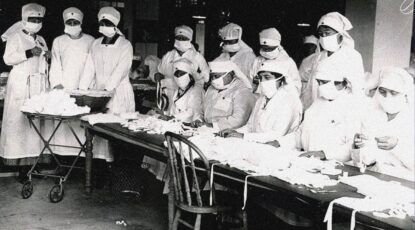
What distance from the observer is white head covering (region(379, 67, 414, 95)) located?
3.83m

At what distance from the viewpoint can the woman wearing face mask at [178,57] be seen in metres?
6.92

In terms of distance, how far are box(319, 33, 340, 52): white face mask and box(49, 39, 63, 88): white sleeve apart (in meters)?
3.50

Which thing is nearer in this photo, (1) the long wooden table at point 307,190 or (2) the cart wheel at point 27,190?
(1) the long wooden table at point 307,190

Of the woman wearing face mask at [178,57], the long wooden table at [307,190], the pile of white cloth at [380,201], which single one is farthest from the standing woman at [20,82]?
the pile of white cloth at [380,201]

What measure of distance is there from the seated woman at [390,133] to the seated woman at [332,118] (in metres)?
0.20

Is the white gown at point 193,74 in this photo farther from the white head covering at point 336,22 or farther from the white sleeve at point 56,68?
the white head covering at point 336,22

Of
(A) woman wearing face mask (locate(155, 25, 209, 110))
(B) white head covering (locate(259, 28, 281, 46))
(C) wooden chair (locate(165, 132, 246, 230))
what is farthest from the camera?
(A) woman wearing face mask (locate(155, 25, 209, 110))

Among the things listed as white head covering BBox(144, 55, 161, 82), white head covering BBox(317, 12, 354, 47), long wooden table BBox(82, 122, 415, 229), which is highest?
white head covering BBox(317, 12, 354, 47)

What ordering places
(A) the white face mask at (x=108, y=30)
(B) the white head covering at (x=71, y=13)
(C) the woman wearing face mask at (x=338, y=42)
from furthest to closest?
1. (B) the white head covering at (x=71, y=13)
2. (A) the white face mask at (x=108, y=30)
3. (C) the woman wearing face mask at (x=338, y=42)

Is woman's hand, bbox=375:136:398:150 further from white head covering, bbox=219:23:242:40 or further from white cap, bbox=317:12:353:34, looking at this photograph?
white head covering, bbox=219:23:242:40

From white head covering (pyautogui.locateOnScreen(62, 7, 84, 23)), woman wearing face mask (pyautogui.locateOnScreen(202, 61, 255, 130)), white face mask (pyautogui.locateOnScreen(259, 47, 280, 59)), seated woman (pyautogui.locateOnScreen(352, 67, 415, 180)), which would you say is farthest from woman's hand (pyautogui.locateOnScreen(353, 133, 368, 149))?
white head covering (pyautogui.locateOnScreen(62, 7, 84, 23))

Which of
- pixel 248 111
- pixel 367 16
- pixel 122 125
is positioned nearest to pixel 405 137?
pixel 248 111

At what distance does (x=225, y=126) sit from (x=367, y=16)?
2.69m

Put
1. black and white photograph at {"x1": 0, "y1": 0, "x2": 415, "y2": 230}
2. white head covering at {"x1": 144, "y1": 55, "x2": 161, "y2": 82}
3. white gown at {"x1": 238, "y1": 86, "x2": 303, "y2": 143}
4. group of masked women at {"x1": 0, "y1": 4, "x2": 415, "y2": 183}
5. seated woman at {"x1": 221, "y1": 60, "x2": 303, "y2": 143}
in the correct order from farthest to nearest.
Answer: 1. white head covering at {"x1": 144, "y1": 55, "x2": 161, "y2": 82}
2. white gown at {"x1": 238, "y1": 86, "x2": 303, "y2": 143}
3. seated woman at {"x1": 221, "y1": 60, "x2": 303, "y2": 143}
4. group of masked women at {"x1": 0, "y1": 4, "x2": 415, "y2": 183}
5. black and white photograph at {"x1": 0, "y1": 0, "x2": 415, "y2": 230}
